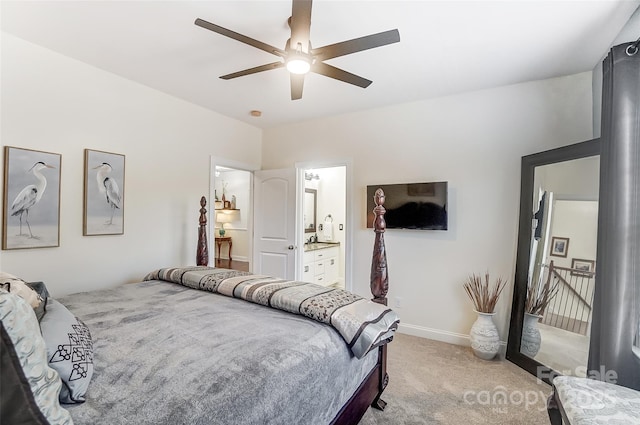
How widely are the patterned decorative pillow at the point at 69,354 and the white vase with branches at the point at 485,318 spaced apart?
3.00 m

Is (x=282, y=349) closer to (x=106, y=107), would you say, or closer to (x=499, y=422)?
(x=499, y=422)

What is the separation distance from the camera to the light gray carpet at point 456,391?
198cm

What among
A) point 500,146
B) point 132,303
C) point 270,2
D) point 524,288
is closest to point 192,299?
point 132,303

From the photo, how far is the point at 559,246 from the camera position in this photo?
2475 millimetres

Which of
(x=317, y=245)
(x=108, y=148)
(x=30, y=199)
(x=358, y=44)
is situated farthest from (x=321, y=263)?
(x=358, y=44)

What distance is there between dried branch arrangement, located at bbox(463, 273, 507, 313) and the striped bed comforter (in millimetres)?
1524

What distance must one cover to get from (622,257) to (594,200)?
700 millimetres

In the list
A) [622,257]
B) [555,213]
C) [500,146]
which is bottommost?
[622,257]

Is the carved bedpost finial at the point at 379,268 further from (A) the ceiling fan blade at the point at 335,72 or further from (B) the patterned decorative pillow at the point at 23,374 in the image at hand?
(B) the patterned decorative pillow at the point at 23,374

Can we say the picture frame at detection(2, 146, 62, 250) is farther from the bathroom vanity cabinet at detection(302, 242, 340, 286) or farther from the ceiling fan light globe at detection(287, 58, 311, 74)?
the bathroom vanity cabinet at detection(302, 242, 340, 286)

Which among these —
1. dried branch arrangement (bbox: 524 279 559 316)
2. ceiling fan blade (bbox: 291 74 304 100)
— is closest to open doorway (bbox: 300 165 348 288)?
ceiling fan blade (bbox: 291 74 304 100)

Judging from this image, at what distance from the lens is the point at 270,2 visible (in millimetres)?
1855

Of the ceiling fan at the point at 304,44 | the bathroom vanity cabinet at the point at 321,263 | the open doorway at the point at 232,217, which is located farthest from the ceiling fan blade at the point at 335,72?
the open doorway at the point at 232,217

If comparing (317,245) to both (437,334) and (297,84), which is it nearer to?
(437,334)
